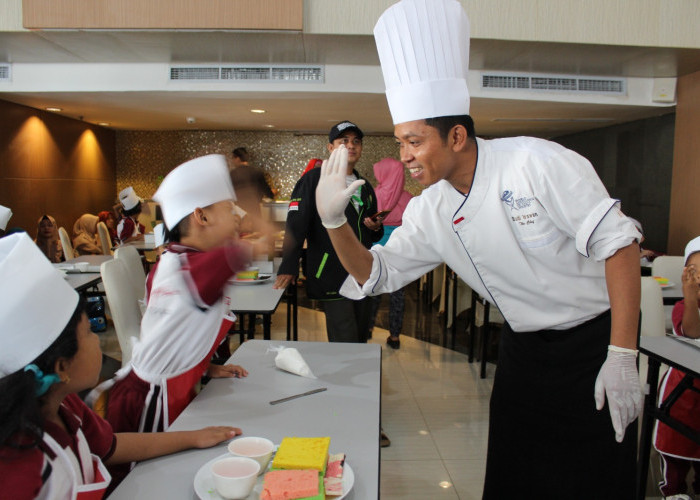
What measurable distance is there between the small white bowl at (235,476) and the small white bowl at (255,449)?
0.08 ft

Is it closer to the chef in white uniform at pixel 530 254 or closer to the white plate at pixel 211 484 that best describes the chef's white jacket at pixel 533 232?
the chef in white uniform at pixel 530 254

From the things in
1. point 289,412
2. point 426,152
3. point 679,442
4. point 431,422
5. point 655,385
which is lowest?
point 431,422

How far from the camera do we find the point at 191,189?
5.32ft

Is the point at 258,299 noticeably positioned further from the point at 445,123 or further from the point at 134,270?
the point at 445,123

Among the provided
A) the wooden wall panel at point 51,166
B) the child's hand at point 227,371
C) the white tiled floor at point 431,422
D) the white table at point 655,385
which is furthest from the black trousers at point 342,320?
the wooden wall panel at point 51,166

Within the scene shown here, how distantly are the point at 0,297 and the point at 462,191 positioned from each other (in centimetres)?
111

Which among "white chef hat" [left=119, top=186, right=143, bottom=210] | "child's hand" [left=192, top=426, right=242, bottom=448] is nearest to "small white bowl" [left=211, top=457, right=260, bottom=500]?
"child's hand" [left=192, top=426, right=242, bottom=448]

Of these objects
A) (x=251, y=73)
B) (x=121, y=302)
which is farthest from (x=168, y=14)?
(x=121, y=302)

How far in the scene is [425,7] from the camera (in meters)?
1.45

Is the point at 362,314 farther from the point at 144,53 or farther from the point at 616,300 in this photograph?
the point at 144,53

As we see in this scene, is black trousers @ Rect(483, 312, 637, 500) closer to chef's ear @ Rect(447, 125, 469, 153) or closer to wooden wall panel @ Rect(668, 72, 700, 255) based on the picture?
chef's ear @ Rect(447, 125, 469, 153)

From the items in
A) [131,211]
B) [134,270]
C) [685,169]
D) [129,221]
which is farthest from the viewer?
[131,211]

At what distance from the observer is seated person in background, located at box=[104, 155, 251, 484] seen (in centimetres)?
139

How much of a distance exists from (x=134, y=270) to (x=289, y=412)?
2102mm
